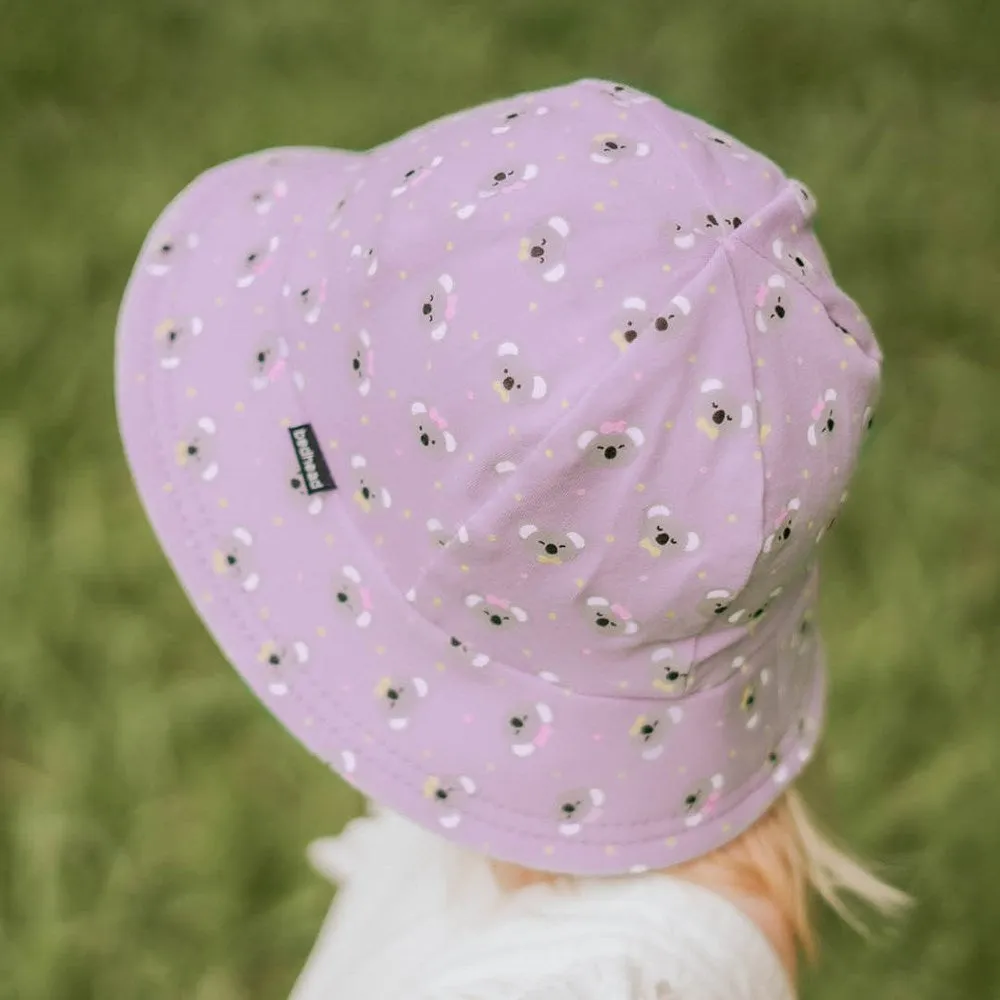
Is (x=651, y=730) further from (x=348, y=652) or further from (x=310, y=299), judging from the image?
(x=310, y=299)

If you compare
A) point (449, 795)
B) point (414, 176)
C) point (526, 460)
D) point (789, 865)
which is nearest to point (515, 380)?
point (526, 460)

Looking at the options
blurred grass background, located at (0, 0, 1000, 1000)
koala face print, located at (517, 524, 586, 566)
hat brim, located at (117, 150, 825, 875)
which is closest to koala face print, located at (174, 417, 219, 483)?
hat brim, located at (117, 150, 825, 875)

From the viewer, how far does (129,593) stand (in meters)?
1.41

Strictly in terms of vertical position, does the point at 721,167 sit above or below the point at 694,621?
above

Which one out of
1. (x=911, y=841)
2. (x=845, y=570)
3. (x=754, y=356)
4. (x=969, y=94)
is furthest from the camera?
(x=969, y=94)

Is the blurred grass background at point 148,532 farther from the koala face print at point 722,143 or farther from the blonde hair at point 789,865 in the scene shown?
the koala face print at point 722,143

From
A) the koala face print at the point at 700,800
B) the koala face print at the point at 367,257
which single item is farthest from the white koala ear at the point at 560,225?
the koala face print at the point at 700,800

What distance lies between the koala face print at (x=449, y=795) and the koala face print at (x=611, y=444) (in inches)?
8.3

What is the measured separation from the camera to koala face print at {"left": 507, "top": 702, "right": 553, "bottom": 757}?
2.18 feet

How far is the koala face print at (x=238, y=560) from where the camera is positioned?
0.70 meters

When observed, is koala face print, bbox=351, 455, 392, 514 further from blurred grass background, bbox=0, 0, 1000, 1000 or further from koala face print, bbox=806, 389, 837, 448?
blurred grass background, bbox=0, 0, 1000, 1000

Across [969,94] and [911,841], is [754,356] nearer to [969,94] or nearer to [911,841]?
[911,841]

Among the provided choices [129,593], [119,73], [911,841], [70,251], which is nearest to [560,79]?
[119,73]

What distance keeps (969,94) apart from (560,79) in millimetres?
667
